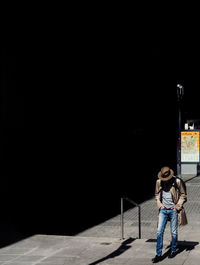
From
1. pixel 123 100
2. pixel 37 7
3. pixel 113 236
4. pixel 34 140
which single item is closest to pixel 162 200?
pixel 113 236

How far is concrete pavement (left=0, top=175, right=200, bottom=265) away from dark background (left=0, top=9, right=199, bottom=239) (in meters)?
1.05

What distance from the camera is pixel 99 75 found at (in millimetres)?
23938

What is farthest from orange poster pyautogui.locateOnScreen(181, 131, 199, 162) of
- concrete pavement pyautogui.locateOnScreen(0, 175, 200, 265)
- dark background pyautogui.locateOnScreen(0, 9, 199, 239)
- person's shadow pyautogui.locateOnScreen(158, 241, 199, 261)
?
person's shadow pyautogui.locateOnScreen(158, 241, 199, 261)

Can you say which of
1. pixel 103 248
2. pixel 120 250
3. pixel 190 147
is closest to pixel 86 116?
pixel 190 147

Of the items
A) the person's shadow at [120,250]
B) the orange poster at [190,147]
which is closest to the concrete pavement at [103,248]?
the person's shadow at [120,250]

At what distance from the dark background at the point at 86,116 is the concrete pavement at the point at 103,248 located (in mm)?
1047

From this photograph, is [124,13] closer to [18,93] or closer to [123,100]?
[123,100]

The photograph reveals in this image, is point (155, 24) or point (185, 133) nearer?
point (185, 133)

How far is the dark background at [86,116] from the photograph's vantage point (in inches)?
688

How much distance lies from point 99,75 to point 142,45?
160 inches

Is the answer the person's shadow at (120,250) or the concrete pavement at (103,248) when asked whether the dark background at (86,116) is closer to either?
the concrete pavement at (103,248)

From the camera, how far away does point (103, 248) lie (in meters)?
10.6

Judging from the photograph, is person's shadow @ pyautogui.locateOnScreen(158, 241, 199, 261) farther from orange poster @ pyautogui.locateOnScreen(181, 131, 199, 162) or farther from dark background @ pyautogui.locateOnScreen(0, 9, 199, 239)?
orange poster @ pyautogui.locateOnScreen(181, 131, 199, 162)

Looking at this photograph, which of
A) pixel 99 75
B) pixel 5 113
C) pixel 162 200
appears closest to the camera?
pixel 162 200
